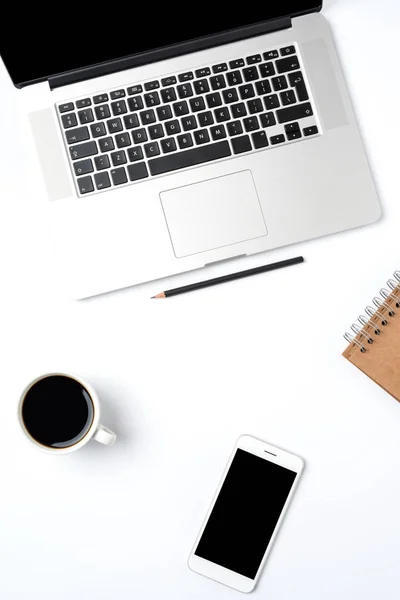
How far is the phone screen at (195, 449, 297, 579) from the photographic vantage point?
0.85 metres

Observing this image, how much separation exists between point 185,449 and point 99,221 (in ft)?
1.11

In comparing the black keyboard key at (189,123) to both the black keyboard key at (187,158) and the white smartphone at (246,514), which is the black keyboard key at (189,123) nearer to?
the black keyboard key at (187,158)

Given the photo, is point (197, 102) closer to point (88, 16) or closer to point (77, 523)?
Result: point (88, 16)

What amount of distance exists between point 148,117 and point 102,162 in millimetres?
89

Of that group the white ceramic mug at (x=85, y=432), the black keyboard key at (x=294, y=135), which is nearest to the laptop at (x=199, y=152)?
the black keyboard key at (x=294, y=135)

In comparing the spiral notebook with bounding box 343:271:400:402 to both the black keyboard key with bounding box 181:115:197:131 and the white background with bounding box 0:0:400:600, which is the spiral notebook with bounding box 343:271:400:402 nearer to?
the white background with bounding box 0:0:400:600

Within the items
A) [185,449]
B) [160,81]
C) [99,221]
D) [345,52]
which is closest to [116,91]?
[160,81]

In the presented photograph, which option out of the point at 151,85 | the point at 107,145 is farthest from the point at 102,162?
the point at 151,85

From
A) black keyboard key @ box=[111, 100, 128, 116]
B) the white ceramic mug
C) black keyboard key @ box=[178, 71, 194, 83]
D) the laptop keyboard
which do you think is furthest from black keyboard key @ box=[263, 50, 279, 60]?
the white ceramic mug

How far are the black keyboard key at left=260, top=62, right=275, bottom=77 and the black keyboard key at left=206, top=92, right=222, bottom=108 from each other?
0.22 ft

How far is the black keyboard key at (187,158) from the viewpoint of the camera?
85 centimetres

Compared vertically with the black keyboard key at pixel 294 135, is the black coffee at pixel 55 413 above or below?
below

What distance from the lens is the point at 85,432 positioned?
2.68ft

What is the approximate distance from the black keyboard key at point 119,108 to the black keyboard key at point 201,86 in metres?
0.10
